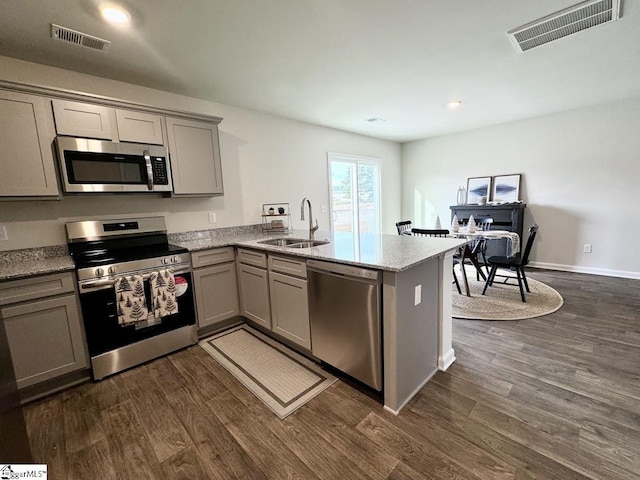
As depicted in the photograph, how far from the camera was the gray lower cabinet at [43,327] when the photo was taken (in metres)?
1.85

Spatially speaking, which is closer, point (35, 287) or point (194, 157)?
point (35, 287)

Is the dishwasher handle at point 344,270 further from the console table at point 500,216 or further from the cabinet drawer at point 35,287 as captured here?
the console table at point 500,216

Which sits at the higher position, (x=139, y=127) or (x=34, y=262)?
(x=139, y=127)

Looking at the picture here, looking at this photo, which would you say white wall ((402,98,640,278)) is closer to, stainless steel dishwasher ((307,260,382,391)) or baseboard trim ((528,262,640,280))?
baseboard trim ((528,262,640,280))

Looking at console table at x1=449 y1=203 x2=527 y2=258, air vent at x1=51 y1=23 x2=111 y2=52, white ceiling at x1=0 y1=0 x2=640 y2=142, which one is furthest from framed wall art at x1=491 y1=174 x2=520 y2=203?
air vent at x1=51 y1=23 x2=111 y2=52

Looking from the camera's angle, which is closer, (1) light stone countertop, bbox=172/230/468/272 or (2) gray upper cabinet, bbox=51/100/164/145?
(1) light stone countertop, bbox=172/230/468/272

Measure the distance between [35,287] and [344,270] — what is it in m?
2.10

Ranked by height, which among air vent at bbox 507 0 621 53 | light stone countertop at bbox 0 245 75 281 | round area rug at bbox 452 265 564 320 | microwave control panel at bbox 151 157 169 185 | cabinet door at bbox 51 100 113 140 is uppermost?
air vent at bbox 507 0 621 53

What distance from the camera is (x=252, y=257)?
274 cm

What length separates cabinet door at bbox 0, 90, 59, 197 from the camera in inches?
78.0

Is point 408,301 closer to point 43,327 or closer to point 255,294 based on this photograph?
point 255,294

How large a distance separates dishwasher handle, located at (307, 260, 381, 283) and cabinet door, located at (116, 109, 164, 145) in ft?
6.22

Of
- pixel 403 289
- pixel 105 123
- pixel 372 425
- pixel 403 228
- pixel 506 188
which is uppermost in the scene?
pixel 105 123

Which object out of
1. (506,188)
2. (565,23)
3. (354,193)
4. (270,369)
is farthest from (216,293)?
(506,188)
